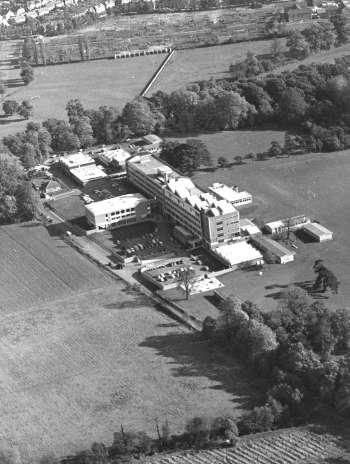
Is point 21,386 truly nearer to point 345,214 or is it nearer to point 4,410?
point 4,410

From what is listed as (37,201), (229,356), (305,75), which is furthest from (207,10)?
(229,356)

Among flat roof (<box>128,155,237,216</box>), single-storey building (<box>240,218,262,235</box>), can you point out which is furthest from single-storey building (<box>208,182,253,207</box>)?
single-storey building (<box>240,218,262,235</box>)

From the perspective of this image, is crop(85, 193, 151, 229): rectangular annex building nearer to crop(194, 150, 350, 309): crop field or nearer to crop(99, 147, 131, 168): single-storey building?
crop(194, 150, 350, 309): crop field

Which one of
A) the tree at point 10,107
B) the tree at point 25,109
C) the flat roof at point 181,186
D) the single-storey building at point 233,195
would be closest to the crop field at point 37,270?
the flat roof at point 181,186

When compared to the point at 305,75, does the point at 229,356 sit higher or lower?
lower

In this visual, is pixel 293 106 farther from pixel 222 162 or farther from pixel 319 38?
pixel 319 38

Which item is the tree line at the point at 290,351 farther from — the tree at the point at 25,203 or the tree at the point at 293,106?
the tree at the point at 293,106
